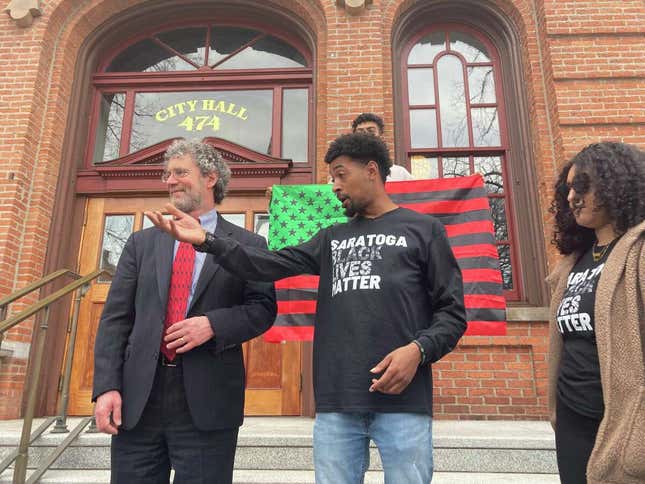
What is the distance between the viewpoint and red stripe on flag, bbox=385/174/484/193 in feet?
13.3

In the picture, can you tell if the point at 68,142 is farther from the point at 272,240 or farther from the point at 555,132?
the point at 555,132

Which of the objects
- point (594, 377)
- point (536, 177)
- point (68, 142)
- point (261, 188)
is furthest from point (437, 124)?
point (594, 377)

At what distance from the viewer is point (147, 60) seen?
6.91 meters

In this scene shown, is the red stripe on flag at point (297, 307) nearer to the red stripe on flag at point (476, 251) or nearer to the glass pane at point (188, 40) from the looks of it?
the red stripe on flag at point (476, 251)

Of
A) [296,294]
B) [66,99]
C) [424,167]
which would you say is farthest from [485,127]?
[66,99]

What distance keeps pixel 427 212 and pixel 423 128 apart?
2438 millimetres

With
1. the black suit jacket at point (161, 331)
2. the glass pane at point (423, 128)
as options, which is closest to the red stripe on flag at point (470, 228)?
the black suit jacket at point (161, 331)

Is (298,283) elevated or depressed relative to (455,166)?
depressed

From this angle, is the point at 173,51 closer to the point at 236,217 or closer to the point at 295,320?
the point at 236,217

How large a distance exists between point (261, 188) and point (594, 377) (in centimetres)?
454

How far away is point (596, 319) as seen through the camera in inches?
66.9

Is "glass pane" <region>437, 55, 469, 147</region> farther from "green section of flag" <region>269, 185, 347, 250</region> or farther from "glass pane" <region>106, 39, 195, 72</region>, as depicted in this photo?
"glass pane" <region>106, 39, 195, 72</region>

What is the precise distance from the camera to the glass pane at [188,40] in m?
6.86

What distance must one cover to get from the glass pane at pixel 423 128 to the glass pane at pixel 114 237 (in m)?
3.51
